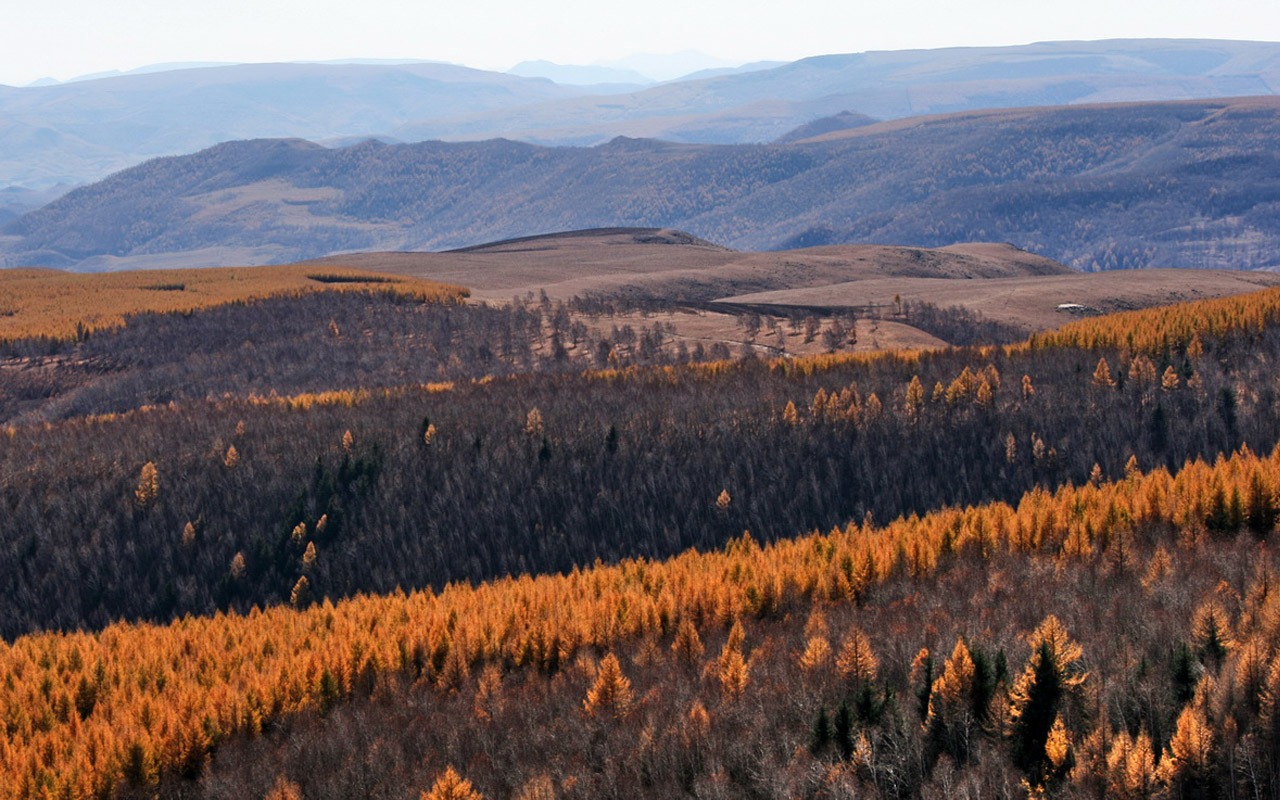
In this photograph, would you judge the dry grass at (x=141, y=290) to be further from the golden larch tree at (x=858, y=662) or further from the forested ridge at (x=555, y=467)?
the golden larch tree at (x=858, y=662)

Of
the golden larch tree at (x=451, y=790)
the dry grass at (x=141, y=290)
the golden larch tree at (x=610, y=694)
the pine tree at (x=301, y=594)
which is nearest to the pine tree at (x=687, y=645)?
the golden larch tree at (x=610, y=694)

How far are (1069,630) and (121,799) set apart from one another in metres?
13.7

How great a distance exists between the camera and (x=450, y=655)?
21516 millimetres

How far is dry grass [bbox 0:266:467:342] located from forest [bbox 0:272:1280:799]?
1568cm

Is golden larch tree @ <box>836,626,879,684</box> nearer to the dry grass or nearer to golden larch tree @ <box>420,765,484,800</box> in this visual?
golden larch tree @ <box>420,765,484,800</box>

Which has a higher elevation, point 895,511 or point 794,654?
point 794,654

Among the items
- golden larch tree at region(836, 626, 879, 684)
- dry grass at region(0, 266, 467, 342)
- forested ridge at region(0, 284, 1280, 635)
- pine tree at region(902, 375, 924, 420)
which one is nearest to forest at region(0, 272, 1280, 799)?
golden larch tree at region(836, 626, 879, 684)

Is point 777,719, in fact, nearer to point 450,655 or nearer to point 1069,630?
point 1069,630

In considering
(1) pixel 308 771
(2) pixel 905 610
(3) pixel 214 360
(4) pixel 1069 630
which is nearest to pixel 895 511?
(2) pixel 905 610

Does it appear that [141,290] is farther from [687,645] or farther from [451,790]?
[451,790]

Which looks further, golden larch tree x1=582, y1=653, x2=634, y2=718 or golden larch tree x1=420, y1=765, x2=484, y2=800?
golden larch tree x1=582, y1=653, x2=634, y2=718

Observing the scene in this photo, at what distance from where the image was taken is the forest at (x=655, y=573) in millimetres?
14781

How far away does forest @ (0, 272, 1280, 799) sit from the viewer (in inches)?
582

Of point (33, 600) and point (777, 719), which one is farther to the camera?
point (33, 600)
